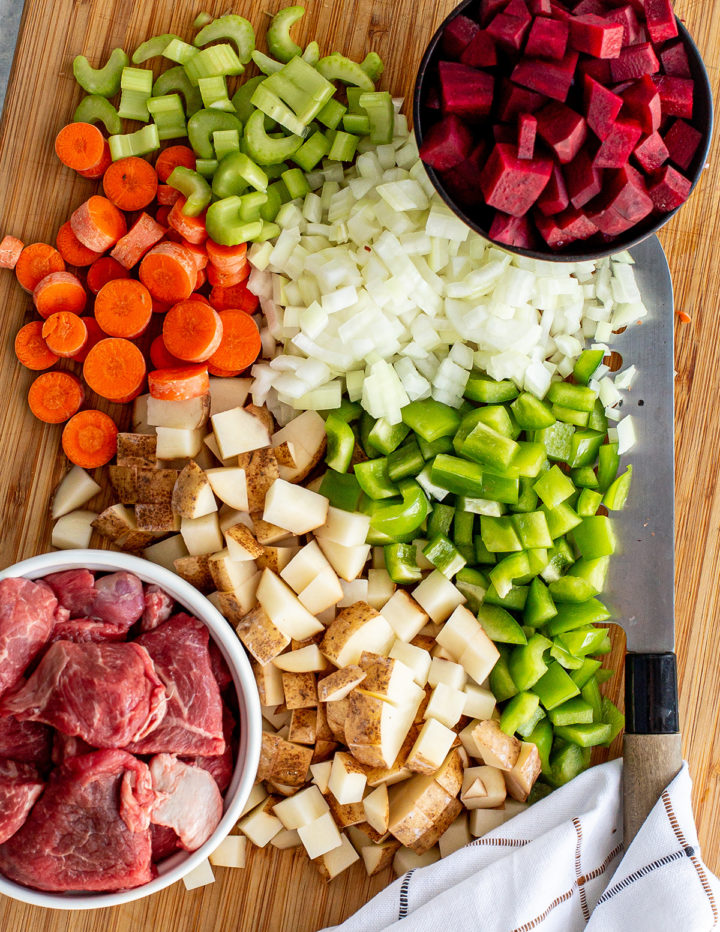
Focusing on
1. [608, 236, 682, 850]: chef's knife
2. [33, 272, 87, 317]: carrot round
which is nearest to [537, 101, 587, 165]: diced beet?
[608, 236, 682, 850]: chef's knife

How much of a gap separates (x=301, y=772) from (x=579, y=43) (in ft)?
7.38

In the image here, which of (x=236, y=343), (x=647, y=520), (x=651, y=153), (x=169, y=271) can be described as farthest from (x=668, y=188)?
(x=169, y=271)

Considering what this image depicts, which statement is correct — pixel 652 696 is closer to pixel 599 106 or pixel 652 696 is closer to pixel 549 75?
pixel 599 106

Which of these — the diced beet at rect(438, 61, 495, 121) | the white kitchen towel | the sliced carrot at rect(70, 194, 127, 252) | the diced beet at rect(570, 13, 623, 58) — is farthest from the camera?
the sliced carrot at rect(70, 194, 127, 252)

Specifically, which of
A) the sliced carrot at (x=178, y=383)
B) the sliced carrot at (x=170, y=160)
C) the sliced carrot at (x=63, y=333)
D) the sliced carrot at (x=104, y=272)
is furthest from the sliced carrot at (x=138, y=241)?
the sliced carrot at (x=178, y=383)

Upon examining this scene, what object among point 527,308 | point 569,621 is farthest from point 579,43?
point 569,621

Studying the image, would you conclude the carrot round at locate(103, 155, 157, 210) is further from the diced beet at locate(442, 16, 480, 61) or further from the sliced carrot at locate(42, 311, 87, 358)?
the diced beet at locate(442, 16, 480, 61)

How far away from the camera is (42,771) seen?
2168mm

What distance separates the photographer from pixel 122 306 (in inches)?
99.0

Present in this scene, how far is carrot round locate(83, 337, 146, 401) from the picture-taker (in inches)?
98.7

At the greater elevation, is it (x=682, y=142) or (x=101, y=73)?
(x=682, y=142)

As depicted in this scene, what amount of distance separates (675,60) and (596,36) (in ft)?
1.03

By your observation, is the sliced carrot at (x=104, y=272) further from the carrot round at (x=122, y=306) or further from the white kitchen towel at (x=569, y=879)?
the white kitchen towel at (x=569, y=879)

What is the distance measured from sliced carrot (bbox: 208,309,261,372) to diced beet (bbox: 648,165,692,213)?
4.12ft
